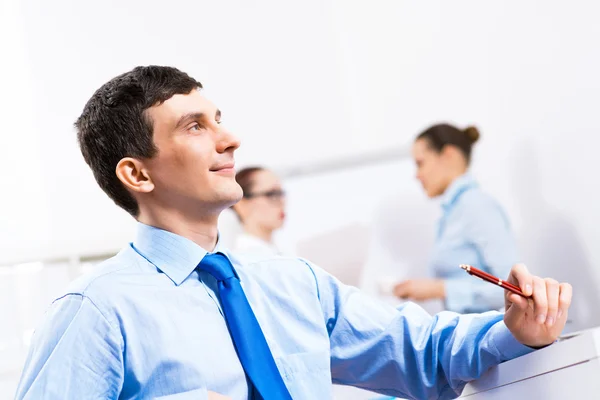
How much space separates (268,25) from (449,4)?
2.63 feet

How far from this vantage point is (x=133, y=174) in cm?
120

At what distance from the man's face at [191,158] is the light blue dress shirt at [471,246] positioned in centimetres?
161

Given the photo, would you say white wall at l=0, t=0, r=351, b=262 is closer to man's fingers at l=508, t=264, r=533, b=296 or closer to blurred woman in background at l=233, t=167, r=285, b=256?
blurred woman in background at l=233, t=167, r=285, b=256

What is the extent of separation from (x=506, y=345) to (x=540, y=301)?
3.6 inches

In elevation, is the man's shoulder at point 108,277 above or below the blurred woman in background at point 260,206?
above

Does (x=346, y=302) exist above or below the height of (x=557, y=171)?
above

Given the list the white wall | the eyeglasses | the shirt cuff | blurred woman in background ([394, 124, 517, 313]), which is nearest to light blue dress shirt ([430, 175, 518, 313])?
blurred woman in background ([394, 124, 517, 313])

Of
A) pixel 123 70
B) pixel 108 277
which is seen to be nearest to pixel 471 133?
pixel 123 70

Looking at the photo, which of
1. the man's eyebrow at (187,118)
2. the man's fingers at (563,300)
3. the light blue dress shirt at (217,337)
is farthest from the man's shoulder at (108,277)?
the man's fingers at (563,300)

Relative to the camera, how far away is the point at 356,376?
1.21 m

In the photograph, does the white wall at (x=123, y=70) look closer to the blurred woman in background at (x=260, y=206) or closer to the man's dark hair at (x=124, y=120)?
the blurred woman in background at (x=260, y=206)

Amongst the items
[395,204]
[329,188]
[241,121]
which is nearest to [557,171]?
[395,204]

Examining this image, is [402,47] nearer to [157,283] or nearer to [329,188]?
[329,188]

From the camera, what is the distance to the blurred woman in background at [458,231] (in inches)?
102
